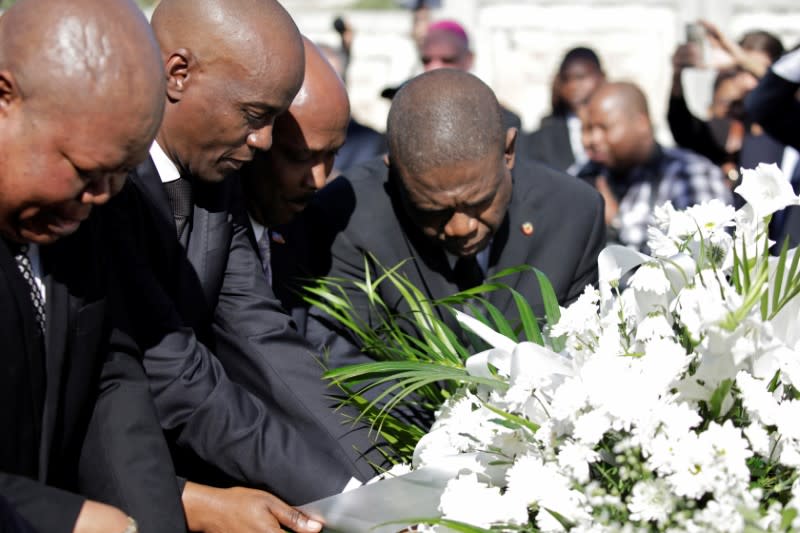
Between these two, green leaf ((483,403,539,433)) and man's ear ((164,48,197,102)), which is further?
man's ear ((164,48,197,102))

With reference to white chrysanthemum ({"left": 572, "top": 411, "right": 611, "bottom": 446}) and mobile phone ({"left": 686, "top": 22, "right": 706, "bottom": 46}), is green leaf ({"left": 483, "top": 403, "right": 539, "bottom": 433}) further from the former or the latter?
mobile phone ({"left": 686, "top": 22, "right": 706, "bottom": 46})

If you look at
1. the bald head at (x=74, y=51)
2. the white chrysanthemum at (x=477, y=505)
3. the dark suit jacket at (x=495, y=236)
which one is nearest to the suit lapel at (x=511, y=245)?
the dark suit jacket at (x=495, y=236)

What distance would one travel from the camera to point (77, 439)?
2.70 m

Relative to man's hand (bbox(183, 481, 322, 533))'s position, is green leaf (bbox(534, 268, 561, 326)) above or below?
above

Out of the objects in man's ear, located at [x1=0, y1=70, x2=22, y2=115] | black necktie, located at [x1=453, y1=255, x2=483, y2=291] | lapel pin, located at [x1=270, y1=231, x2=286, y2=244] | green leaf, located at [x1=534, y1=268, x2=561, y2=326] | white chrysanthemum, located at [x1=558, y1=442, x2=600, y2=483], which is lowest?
black necktie, located at [x1=453, y1=255, x2=483, y2=291]

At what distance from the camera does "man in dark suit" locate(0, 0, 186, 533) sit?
217 cm

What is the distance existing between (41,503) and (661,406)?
117cm

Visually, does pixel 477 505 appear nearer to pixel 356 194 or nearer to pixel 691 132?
pixel 356 194

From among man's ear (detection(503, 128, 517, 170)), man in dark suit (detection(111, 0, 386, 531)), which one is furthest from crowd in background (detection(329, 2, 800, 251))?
man in dark suit (detection(111, 0, 386, 531))

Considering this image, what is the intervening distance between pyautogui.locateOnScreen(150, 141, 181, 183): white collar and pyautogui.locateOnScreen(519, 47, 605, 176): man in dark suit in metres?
4.15

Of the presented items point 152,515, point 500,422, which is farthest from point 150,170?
point 500,422

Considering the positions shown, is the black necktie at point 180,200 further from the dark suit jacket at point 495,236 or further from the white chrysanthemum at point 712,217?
the white chrysanthemum at point 712,217

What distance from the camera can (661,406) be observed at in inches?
86.1

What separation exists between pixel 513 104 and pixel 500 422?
27.7 ft
